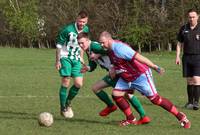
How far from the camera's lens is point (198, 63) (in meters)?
11.5

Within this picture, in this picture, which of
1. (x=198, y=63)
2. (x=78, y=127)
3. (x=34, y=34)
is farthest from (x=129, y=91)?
(x=34, y=34)

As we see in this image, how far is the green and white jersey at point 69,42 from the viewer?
393 inches

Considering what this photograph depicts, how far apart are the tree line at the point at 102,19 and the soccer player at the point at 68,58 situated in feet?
114

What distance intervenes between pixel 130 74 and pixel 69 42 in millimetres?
1733

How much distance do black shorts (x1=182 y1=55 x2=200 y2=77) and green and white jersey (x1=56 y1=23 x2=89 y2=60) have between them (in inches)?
104

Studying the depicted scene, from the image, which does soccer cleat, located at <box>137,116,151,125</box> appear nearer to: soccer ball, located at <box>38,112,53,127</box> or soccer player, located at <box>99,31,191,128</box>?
soccer player, located at <box>99,31,191,128</box>

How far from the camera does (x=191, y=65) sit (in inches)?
456

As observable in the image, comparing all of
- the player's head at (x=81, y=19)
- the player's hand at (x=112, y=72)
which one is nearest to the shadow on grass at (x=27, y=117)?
the player's hand at (x=112, y=72)

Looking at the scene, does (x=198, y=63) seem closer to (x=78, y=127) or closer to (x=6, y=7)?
(x=78, y=127)

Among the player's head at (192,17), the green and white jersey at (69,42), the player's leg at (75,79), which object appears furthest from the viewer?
the player's head at (192,17)

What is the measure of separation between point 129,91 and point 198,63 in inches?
112

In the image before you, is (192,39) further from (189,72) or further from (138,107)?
(138,107)

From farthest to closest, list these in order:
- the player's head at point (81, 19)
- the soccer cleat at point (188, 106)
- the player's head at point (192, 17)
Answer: the soccer cleat at point (188, 106) → the player's head at point (192, 17) → the player's head at point (81, 19)

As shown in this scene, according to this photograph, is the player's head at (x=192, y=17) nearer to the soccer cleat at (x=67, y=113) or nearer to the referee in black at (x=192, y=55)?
the referee in black at (x=192, y=55)
